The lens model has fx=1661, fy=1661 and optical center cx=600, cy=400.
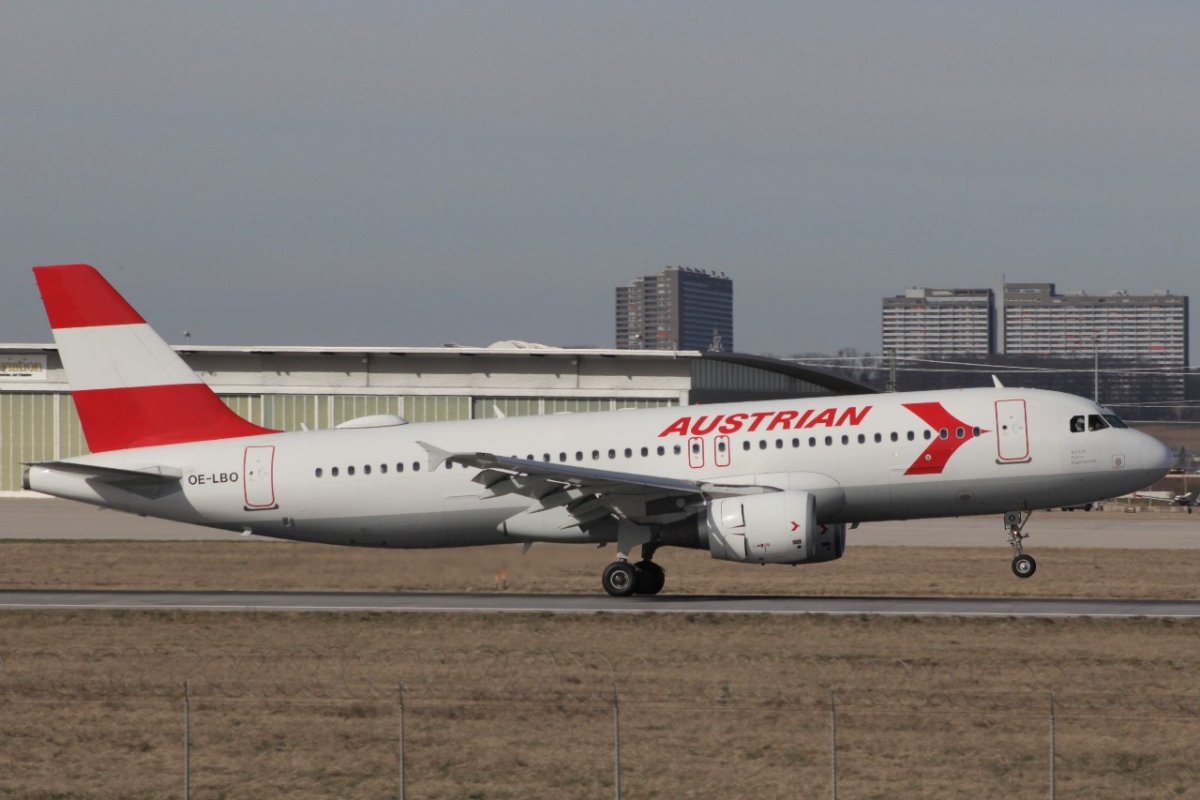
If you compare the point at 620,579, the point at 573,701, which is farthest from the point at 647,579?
the point at 573,701

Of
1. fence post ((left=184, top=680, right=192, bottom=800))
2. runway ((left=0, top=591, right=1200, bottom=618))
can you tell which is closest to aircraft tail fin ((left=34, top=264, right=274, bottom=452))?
runway ((left=0, top=591, right=1200, bottom=618))

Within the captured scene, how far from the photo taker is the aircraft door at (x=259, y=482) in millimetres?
40094

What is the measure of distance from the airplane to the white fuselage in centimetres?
4

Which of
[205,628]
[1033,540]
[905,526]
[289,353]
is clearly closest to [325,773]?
[205,628]

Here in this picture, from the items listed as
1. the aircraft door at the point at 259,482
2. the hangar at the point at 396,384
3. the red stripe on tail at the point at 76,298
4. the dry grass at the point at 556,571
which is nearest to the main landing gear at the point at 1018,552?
the dry grass at the point at 556,571

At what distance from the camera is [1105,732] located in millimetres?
23844

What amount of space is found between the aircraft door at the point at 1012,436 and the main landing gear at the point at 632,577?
8.34 metres

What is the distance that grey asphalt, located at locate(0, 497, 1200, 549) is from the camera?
208 ft

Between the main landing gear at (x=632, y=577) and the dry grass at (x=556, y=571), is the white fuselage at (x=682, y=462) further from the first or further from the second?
the main landing gear at (x=632, y=577)

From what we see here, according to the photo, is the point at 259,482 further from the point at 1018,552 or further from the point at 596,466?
the point at 1018,552

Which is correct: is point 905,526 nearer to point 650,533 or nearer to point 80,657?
point 650,533

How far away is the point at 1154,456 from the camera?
37.8m

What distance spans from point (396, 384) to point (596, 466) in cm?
4358

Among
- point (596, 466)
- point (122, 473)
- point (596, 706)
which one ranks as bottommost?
point (596, 706)
